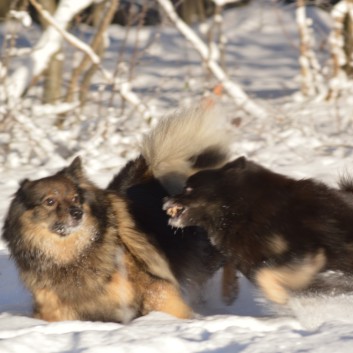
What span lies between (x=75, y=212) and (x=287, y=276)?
115cm

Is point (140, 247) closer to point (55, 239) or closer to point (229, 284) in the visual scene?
point (55, 239)

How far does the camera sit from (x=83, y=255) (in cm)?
468

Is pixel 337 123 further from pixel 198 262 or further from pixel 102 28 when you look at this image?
pixel 198 262

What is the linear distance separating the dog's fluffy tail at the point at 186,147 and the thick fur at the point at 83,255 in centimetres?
42

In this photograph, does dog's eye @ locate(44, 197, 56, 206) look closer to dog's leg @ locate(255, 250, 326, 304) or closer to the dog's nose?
the dog's nose

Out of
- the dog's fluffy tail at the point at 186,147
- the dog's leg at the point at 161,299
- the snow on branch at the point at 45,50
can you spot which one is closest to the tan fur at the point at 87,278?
the dog's leg at the point at 161,299

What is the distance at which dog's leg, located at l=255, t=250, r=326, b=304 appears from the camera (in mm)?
4348

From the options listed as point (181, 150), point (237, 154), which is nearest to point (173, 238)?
point (181, 150)

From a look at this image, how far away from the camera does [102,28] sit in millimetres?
9453

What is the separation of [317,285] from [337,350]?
719 mm

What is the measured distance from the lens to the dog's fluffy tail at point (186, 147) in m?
5.10

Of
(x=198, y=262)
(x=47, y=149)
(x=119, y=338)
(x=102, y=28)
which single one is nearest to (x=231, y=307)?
(x=198, y=262)

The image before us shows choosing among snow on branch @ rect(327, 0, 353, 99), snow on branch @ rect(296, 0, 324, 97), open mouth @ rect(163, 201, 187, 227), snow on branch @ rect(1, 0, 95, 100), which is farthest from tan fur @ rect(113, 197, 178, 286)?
snow on branch @ rect(327, 0, 353, 99)

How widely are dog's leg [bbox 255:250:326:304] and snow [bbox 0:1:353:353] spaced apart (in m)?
0.08
